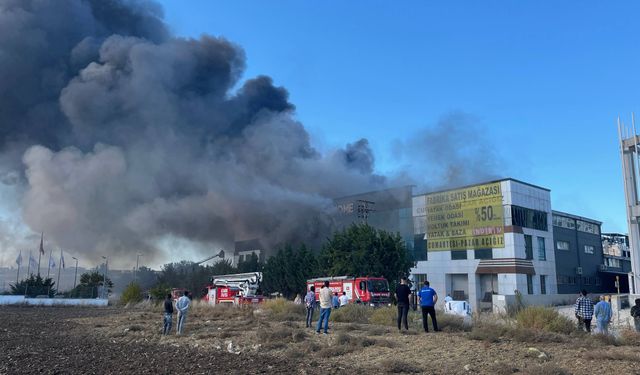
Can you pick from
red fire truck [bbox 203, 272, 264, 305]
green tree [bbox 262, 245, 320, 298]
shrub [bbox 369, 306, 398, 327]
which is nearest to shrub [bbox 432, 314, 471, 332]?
shrub [bbox 369, 306, 398, 327]

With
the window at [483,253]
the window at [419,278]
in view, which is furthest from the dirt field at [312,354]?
the window at [419,278]

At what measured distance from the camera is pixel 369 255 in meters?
43.7

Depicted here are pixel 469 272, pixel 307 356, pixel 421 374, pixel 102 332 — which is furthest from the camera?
pixel 469 272

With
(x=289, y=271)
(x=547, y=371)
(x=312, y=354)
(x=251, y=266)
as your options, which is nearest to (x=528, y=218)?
(x=289, y=271)

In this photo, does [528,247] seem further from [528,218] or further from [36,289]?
[36,289]

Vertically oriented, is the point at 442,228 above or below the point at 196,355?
above

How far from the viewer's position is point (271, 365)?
34.3 feet

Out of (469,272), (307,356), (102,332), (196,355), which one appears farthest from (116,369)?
(469,272)

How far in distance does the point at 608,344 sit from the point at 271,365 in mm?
8381

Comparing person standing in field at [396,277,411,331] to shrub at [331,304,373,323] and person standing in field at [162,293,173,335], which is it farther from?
person standing in field at [162,293,173,335]

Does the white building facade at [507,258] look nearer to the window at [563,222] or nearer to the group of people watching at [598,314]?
the window at [563,222]

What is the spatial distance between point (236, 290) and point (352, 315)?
26199 mm

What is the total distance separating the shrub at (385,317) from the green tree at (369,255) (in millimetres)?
23468

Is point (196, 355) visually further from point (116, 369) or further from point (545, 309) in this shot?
point (545, 309)
